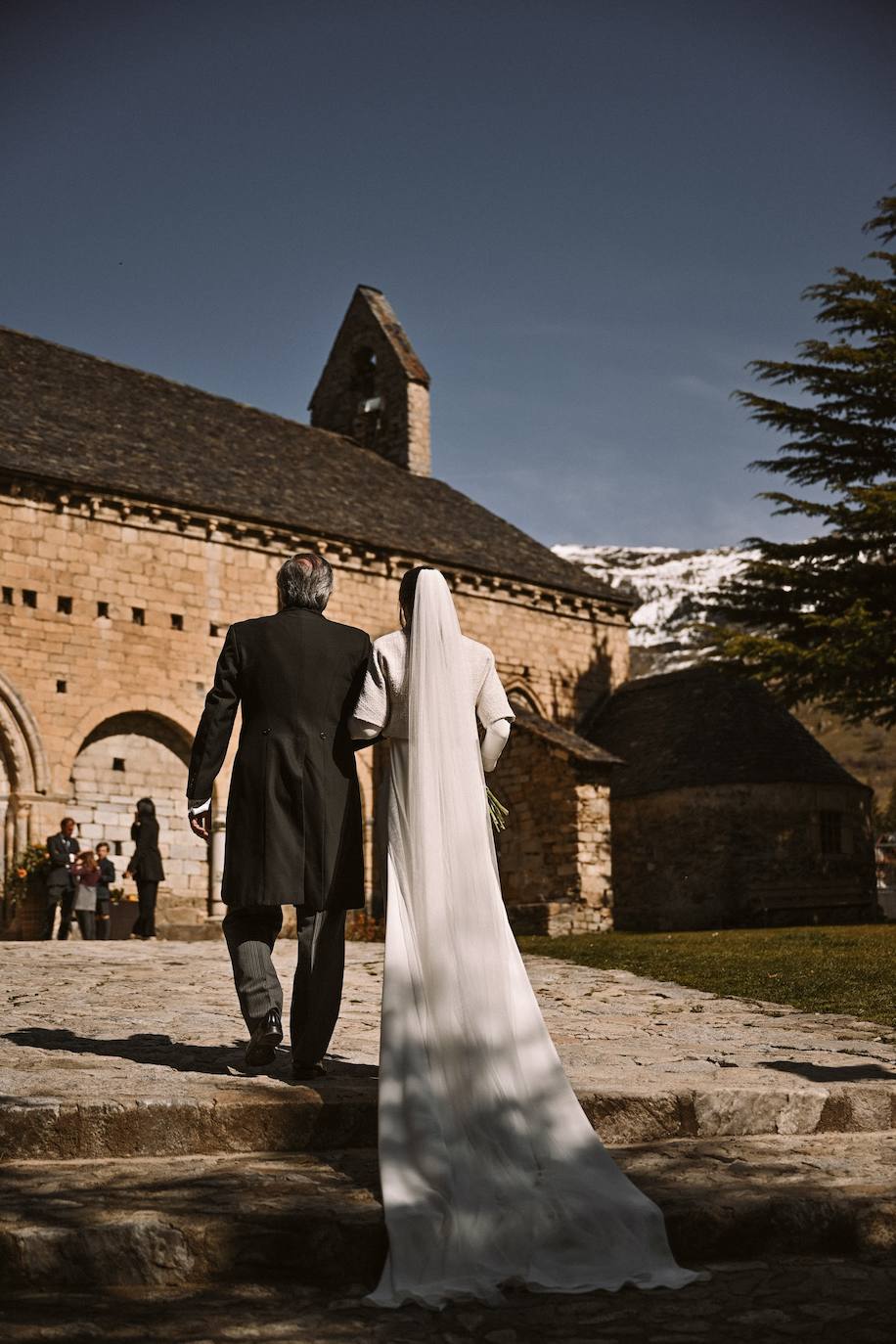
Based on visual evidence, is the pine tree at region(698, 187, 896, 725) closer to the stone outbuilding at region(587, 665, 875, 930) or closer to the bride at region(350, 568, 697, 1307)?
the stone outbuilding at region(587, 665, 875, 930)

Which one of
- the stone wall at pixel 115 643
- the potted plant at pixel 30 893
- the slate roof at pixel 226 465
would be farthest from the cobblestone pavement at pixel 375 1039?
the slate roof at pixel 226 465

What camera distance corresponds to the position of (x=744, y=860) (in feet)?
78.3

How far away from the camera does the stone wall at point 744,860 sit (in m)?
23.9

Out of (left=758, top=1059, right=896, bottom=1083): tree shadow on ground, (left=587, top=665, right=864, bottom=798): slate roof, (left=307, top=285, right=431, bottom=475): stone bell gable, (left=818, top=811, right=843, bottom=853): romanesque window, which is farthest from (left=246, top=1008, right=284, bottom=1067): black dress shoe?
(left=307, top=285, right=431, bottom=475): stone bell gable

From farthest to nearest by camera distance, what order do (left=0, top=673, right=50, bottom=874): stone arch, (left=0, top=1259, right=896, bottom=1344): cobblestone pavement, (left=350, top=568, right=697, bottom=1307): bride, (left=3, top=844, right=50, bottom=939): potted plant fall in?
(left=0, top=673, right=50, bottom=874): stone arch → (left=3, top=844, right=50, bottom=939): potted plant → (left=350, top=568, right=697, bottom=1307): bride → (left=0, top=1259, right=896, bottom=1344): cobblestone pavement

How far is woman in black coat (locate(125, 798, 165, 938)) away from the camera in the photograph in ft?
56.9

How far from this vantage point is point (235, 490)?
23.0 m

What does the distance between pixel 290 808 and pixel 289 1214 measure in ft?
5.80

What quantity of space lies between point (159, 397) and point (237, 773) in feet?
73.2

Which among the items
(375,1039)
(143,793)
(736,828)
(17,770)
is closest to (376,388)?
(736,828)

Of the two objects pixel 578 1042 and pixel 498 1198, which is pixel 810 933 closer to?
pixel 578 1042

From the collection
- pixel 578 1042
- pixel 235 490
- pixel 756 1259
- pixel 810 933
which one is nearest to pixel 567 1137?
pixel 756 1259

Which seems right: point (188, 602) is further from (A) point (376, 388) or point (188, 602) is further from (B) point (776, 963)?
(B) point (776, 963)

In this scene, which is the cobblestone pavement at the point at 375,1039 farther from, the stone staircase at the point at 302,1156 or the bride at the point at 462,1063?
the bride at the point at 462,1063
